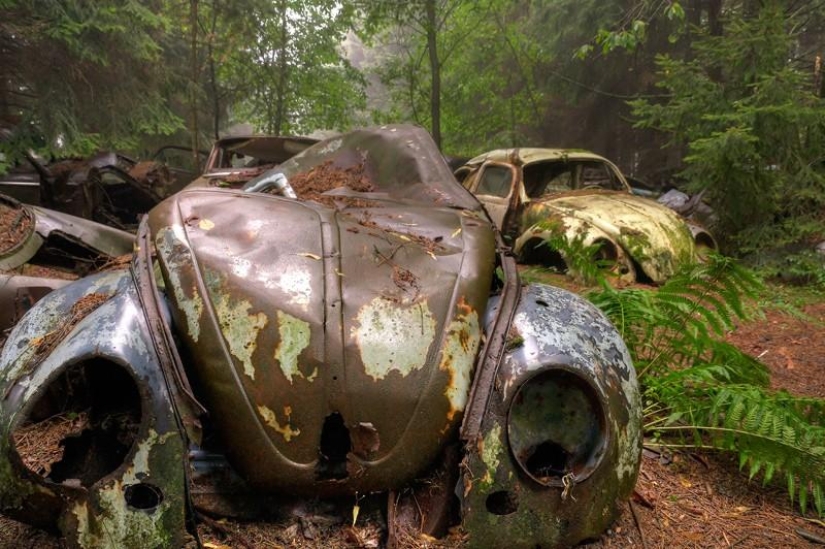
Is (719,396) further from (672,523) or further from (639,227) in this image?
(639,227)

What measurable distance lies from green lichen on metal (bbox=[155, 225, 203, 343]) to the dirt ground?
2.07 feet

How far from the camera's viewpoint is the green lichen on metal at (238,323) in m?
1.72

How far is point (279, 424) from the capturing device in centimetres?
166

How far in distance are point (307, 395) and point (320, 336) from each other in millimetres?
190

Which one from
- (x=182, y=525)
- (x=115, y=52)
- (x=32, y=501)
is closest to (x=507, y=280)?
(x=182, y=525)

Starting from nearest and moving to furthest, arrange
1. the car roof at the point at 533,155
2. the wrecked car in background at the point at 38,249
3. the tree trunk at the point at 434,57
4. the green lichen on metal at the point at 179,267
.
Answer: the green lichen on metal at the point at 179,267, the wrecked car in background at the point at 38,249, the car roof at the point at 533,155, the tree trunk at the point at 434,57

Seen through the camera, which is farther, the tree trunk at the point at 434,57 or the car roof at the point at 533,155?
the tree trunk at the point at 434,57

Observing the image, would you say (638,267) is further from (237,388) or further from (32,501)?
(32,501)

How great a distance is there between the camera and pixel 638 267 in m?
5.31

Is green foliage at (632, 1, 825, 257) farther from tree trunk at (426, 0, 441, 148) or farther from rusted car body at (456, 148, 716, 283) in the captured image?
tree trunk at (426, 0, 441, 148)

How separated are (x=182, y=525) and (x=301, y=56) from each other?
16.8 m

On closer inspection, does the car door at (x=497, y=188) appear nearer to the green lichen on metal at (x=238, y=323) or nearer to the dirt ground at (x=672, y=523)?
the dirt ground at (x=672, y=523)

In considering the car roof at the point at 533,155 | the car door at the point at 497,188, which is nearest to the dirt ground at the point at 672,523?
the car door at the point at 497,188

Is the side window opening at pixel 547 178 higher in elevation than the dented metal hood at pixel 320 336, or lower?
lower
